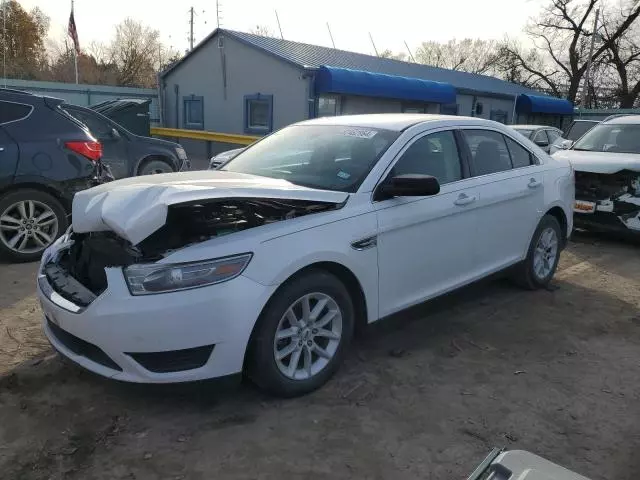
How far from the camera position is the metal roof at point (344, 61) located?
1920 cm

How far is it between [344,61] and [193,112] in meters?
6.37

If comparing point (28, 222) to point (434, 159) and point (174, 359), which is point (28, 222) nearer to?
point (174, 359)

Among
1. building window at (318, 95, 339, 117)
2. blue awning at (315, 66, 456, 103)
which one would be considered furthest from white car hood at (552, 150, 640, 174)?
building window at (318, 95, 339, 117)

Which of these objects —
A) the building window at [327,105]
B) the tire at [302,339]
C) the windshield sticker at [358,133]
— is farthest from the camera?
the building window at [327,105]

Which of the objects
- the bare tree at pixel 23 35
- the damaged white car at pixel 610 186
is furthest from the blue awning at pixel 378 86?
the bare tree at pixel 23 35

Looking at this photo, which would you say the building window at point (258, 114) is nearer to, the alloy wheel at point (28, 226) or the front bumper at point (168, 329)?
the alloy wheel at point (28, 226)

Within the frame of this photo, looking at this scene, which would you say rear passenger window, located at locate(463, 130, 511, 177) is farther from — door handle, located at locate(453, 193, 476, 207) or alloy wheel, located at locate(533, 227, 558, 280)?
alloy wheel, located at locate(533, 227, 558, 280)

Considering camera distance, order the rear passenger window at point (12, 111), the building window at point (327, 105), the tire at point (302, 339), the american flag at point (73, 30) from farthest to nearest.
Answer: the american flag at point (73, 30), the building window at point (327, 105), the rear passenger window at point (12, 111), the tire at point (302, 339)

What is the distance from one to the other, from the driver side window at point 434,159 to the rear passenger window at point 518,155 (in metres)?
0.90

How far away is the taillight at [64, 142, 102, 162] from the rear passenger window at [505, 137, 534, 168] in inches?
172

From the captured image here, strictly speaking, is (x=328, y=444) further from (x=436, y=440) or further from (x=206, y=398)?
(x=206, y=398)

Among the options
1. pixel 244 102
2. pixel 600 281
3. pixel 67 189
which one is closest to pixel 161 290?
pixel 67 189

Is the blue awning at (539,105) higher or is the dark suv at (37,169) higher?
the blue awning at (539,105)

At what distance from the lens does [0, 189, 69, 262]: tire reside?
5.75 metres
